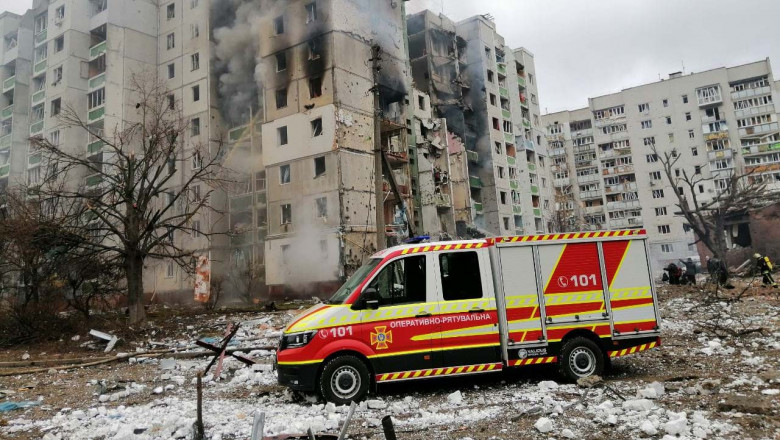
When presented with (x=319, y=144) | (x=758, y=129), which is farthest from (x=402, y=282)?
(x=758, y=129)

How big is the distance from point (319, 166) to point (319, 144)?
1287mm

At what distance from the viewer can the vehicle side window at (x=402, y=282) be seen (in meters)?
6.86

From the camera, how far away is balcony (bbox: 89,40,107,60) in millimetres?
37819

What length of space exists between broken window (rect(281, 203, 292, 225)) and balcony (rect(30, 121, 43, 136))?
27.0 meters

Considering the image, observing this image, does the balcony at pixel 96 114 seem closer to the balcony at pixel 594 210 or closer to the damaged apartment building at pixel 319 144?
the damaged apartment building at pixel 319 144

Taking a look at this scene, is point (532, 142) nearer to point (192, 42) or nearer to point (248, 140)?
point (248, 140)

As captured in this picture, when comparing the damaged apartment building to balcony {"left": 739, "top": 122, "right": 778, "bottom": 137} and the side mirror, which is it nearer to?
the side mirror

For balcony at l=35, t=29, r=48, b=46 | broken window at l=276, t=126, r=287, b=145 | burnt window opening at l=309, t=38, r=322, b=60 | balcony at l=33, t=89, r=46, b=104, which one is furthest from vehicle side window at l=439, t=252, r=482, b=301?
balcony at l=35, t=29, r=48, b=46

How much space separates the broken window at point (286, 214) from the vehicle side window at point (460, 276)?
2317 centimetres

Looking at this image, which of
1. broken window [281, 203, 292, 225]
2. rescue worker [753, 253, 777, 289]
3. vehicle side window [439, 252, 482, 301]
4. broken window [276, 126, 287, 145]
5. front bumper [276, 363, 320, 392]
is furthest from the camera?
broken window [276, 126, 287, 145]

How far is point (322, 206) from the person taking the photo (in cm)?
2816

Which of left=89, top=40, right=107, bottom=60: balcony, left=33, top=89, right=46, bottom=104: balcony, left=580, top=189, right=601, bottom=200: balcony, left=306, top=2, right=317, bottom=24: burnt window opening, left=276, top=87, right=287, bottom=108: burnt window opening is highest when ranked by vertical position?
left=89, top=40, right=107, bottom=60: balcony

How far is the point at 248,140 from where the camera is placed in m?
33.1

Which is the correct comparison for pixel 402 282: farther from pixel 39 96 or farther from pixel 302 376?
pixel 39 96
